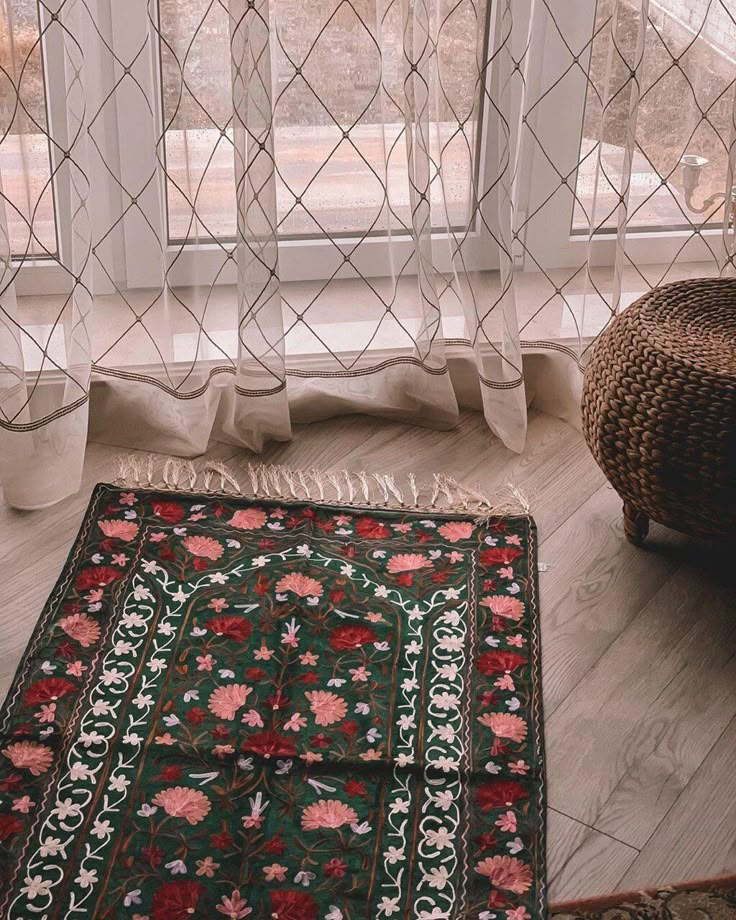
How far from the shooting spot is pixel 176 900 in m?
1.33

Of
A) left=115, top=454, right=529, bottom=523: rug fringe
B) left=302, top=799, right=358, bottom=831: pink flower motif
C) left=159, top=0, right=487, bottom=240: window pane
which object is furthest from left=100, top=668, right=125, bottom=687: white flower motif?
left=159, top=0, right=487, bottom=240: window pane

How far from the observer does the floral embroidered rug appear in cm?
136

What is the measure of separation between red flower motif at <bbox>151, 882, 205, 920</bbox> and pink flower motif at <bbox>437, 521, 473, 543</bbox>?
0.78m

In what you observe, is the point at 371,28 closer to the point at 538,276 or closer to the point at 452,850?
the point at 538,276

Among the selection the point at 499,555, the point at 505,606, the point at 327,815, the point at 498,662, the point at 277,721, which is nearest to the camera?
the point at 327,815

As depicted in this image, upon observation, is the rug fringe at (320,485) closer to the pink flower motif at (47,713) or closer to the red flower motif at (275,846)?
the pink flower motif at (47,713)

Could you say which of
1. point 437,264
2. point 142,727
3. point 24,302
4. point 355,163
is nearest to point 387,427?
point 437,264

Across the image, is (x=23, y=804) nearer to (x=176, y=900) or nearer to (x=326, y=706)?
(x=176, y=900)

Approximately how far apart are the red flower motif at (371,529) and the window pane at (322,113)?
0.53 metres

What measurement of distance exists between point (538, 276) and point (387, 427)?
1.36 ft

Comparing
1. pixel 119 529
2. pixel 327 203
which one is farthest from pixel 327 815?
pixel 327 203

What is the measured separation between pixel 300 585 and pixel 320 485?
295 millimetres

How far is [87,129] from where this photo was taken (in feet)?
6.15

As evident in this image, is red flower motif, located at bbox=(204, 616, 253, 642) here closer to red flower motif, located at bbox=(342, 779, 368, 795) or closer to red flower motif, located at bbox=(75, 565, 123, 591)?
red flower motif, located at bbox=(75, 565, 123, 591)
